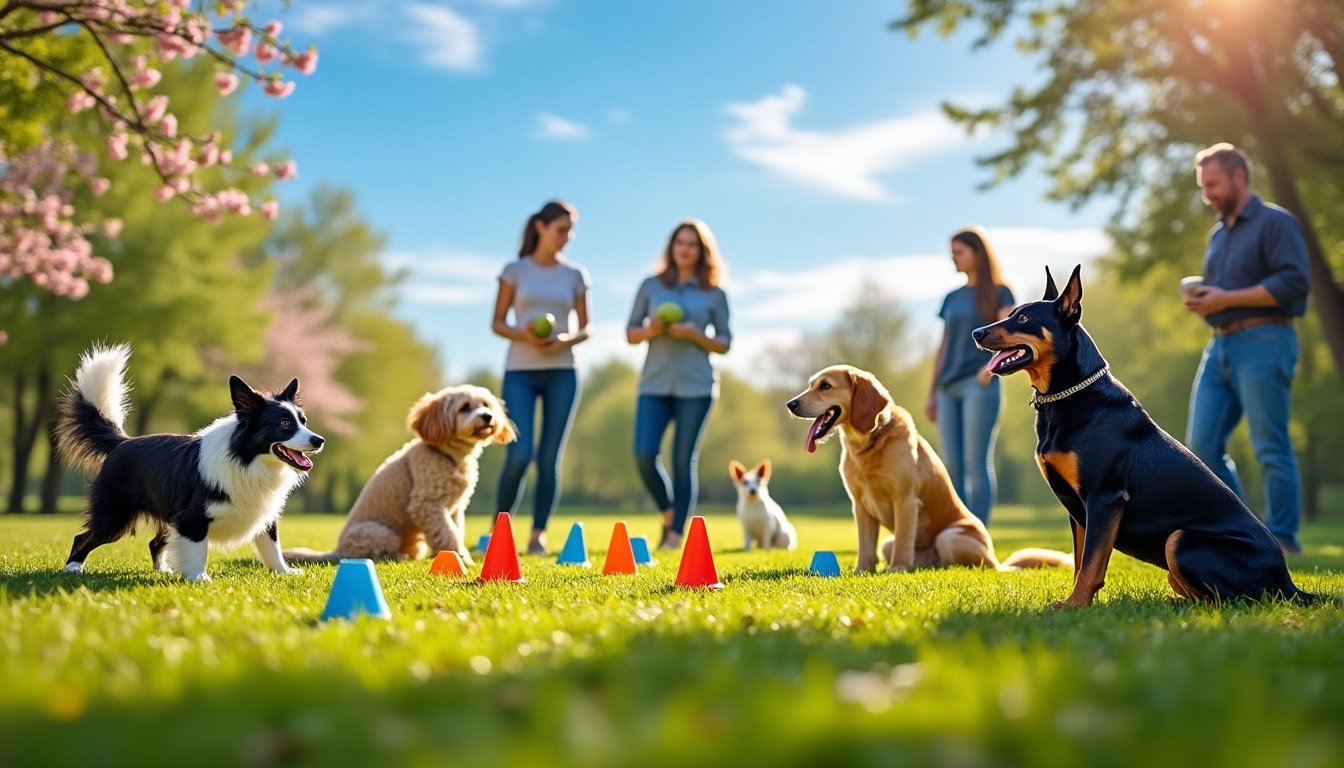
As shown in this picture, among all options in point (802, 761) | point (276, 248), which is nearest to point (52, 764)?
point (802, 761)

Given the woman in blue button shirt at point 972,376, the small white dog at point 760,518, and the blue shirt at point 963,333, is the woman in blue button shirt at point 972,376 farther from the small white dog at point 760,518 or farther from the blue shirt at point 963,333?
the small white dog at point 760,518

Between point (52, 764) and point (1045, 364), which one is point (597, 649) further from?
point (1045, 364)

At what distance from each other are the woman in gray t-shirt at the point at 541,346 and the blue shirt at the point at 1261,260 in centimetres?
552

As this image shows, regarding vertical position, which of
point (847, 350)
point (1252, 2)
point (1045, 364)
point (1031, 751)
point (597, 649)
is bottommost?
point (597, 649)

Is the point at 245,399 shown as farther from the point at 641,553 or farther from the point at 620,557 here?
the point at 641,553

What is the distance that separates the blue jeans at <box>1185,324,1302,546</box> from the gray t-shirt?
551 centimetres

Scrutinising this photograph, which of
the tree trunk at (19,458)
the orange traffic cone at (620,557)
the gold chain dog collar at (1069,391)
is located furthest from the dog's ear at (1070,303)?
the tree trunk at (19,458)

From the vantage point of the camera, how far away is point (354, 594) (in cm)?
393

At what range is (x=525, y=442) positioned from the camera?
866 cm

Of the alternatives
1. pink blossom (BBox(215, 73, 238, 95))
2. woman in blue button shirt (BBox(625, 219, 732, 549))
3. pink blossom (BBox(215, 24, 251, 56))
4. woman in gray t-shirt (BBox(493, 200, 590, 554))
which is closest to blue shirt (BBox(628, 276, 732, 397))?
woman in blue button shirt (BBox(625, 219, 732, 549))

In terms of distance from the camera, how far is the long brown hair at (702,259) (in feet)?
31.9

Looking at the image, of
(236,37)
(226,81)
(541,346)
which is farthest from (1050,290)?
(226,81)

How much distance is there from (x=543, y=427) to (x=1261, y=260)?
20.5ft

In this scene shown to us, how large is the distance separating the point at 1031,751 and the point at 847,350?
146ft
